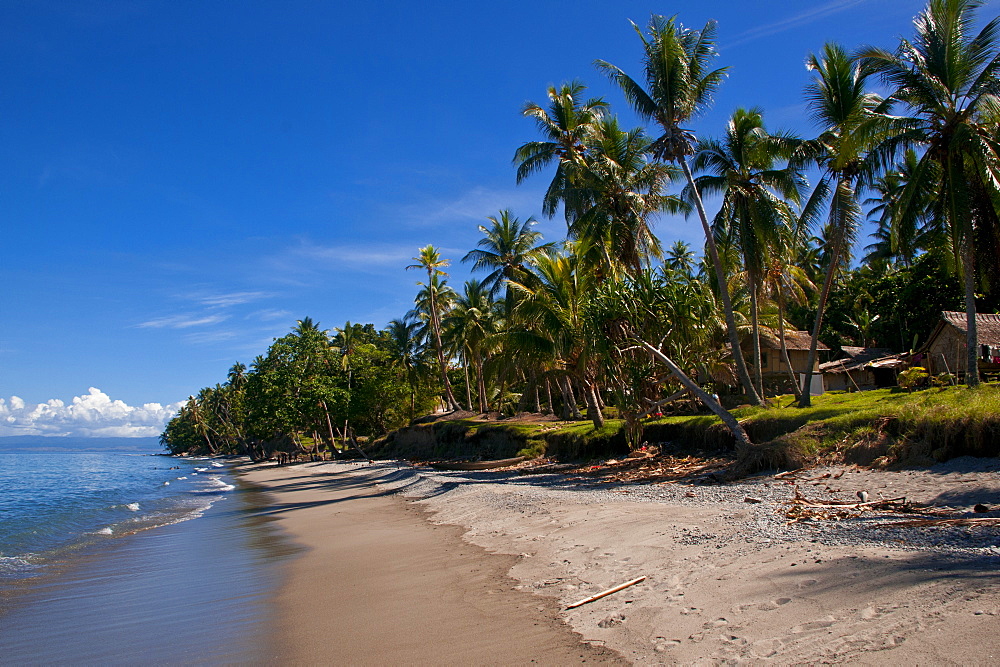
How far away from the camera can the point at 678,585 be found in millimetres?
5680

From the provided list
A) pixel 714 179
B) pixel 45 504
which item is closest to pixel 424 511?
pixel 714 179

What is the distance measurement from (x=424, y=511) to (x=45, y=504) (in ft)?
61.7

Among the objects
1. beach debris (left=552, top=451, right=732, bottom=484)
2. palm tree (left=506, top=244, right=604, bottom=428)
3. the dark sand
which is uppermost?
palm tree (left=506, top=244, right=604, bottom=428)

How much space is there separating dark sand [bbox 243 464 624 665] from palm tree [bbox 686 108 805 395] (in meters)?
12.0

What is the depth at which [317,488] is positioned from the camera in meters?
25.2

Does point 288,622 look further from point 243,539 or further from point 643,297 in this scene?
point 643,297

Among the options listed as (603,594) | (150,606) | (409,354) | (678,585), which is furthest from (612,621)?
(409,354)

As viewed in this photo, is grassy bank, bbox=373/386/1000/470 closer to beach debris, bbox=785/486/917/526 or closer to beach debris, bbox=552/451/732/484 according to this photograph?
beach debris, bbox=552/451/732/484

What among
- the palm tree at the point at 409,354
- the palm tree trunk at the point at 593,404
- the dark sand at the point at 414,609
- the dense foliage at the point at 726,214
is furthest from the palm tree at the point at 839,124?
the palm tree at the point at 409,354

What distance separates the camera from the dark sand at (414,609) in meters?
4.94

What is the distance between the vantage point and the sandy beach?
4121mm

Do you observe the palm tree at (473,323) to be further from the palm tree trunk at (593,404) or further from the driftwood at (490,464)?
the palm tree trunk at (593,404)

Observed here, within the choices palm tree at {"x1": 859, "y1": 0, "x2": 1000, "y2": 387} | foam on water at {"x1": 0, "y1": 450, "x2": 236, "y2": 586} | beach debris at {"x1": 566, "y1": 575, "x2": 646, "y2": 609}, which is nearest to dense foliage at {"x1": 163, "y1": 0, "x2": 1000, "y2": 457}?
palm tree at {"x1": 859, "y1": 0, "x2": 1000, "y2": 387}

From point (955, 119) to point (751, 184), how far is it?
16.7ft
